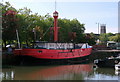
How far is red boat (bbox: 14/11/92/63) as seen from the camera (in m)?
33.6

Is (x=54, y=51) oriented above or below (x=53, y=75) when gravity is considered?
above

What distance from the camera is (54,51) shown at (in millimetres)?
35750

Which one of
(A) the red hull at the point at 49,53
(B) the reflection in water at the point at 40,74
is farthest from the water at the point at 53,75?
(A) the red hull at the point at 49,53

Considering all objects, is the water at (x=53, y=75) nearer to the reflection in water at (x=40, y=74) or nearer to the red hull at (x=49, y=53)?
the reflection in water at (x=40, y=74)

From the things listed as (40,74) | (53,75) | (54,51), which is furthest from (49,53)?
(53,75)

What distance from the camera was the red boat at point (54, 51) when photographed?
33594mm

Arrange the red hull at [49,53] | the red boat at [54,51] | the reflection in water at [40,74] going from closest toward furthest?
the reflection in water at [40,74]
the red hull at [49,53]
the red boat at [54,51]

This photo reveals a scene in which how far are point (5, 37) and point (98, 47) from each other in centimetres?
3088

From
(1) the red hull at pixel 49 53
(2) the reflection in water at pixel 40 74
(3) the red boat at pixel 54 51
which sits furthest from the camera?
(3) the red boat at pixel 54 51

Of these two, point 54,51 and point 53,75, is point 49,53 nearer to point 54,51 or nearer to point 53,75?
point 54,51

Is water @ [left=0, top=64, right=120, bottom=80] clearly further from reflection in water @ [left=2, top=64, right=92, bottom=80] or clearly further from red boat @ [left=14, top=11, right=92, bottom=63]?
red boat @ [left=14, top=11, right=92, bottom=63]

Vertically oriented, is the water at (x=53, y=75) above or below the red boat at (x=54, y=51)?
below

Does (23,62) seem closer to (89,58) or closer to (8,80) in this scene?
(8,80)

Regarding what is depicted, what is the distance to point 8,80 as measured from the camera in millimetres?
21375
